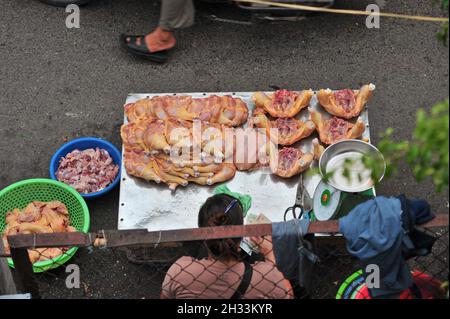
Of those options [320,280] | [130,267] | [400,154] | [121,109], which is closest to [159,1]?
[121,109]

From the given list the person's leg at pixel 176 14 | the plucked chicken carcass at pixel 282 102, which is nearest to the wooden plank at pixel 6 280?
the plucked chicken carcass at pixel 282 102

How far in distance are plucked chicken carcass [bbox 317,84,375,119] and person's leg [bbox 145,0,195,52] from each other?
145 cm

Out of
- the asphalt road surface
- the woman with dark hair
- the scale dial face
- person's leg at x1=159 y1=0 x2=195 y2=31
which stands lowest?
the woman with dark hair

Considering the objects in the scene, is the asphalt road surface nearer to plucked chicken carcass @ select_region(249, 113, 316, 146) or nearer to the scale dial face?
plucked chicken carcass @ select_region(249, 113, 316, 146)

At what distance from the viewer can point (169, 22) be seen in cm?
599

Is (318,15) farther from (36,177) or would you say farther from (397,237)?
(397,237)

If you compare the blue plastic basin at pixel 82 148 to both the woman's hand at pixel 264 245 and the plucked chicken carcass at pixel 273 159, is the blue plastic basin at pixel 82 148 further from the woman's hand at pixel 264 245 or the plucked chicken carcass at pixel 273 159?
the woman's hand at pixel 264 245

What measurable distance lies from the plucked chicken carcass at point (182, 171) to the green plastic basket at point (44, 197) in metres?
0.50


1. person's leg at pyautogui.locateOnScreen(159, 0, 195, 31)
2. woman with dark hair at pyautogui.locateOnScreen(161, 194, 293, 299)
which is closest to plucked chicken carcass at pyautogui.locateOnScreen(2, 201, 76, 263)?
woman with dark hair at pyautogui.locateOnScreen(161, 194, 293, 299)

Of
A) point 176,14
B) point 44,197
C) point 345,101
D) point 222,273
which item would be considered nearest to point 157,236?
point 222,273

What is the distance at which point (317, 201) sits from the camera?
15.6 ft

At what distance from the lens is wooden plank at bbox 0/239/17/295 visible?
4527mm

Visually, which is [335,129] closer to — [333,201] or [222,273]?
[333,201]

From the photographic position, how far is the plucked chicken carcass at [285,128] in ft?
17.1
